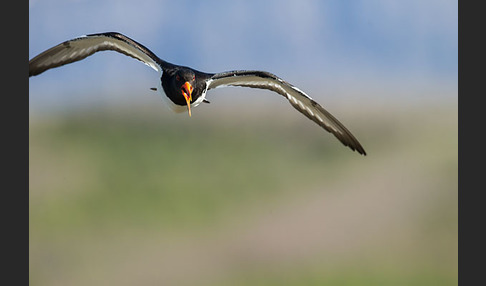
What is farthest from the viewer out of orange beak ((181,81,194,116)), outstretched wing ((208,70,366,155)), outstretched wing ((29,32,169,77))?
outstretched wing ((208,70,366,155))

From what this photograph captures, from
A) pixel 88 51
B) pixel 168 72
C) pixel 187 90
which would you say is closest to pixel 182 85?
pixel 187 90

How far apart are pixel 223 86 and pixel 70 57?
1.34 meters

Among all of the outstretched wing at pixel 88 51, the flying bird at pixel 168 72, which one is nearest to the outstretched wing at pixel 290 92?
the flying bird at pixel 168 72

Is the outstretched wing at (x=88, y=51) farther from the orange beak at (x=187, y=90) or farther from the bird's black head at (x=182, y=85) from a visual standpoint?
the orange beak at (x=187, y=90)

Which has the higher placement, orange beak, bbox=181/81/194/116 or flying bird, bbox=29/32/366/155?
flying bird, bbox=29/32/366/155

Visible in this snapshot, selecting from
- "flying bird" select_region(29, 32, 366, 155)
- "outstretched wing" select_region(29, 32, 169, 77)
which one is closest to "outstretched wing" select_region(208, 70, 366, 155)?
"flying bird" select_region(29, 32, 366, 155)

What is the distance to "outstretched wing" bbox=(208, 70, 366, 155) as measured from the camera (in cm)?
486

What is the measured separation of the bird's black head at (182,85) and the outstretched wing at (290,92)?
0.79 ft

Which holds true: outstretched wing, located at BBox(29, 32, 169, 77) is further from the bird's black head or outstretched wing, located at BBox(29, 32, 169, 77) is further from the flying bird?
the bird's black head

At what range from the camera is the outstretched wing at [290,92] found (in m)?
4.86

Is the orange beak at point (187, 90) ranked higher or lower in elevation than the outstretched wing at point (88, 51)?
lower

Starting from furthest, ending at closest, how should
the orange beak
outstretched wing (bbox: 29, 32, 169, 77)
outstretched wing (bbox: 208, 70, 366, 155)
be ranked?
outstretched wing (bbox: 208, 70, 366, 155)
outstretched wing (bbox: 29, 32, 169, 77)
the orange beak

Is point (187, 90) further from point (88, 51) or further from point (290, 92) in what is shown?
point (290, 92)

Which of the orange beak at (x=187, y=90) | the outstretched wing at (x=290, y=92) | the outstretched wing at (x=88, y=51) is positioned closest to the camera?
the orange beak at (x=187, y=90)
